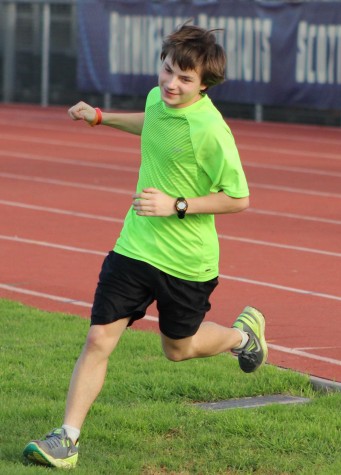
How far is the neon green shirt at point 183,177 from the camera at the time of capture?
225 inches

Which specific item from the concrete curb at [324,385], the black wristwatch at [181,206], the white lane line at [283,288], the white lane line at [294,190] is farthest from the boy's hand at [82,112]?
the white lane line at [294,190]

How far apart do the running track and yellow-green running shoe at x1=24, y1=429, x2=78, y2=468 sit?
236 cm

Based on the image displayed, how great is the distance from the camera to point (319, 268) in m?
11.5

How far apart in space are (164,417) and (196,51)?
5.58 ft

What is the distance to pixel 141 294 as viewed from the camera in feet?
19.1

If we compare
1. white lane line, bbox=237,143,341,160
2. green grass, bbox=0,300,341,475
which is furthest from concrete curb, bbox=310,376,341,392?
white lane line, bbox=237,143,341,160

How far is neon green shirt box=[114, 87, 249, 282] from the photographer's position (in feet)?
18.8

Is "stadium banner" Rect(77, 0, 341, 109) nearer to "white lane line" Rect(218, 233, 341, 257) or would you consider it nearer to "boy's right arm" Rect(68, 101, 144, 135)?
"white lane line" Rect(218, 233, 341, 257)

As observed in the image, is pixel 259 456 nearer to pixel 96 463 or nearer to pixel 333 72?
pixel 96 463

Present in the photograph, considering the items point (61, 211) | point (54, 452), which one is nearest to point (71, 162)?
point (61, 211)

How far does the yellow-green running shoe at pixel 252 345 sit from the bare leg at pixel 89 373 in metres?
1.12

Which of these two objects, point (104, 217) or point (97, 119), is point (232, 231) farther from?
point (97, 119)

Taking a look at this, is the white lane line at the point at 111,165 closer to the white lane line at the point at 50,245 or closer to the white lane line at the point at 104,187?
the white lane line at the point at 104,187

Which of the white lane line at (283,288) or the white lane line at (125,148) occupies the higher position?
the white lane line at (283,288)
